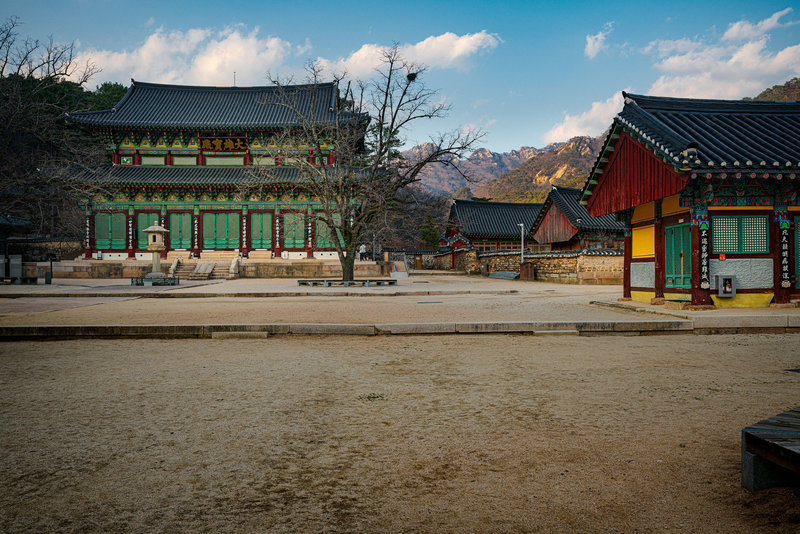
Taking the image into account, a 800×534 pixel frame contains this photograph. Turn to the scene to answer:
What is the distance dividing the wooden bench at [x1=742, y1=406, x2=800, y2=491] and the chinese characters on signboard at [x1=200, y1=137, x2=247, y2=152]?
36423 millimetres

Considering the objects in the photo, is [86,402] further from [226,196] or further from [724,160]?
[226,196]

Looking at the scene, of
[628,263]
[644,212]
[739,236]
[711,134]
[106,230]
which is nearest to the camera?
[739,236]

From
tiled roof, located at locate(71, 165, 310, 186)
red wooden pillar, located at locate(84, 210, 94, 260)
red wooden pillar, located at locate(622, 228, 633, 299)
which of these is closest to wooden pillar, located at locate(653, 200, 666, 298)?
red wooden pillar, located at locate(622, 228, 633, 299)

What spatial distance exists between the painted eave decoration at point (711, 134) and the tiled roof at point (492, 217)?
33.1 metres

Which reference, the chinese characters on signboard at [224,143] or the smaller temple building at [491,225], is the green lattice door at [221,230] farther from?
the smaller temple building at [491,225]

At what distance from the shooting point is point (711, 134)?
12.6 meters

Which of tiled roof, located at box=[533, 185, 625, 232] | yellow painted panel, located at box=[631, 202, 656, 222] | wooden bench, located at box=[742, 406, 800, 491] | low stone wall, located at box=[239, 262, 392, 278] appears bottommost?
wooden bench, located at box=[742, 406, 800, 491]

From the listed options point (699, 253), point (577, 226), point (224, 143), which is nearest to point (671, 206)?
point (699, 253)

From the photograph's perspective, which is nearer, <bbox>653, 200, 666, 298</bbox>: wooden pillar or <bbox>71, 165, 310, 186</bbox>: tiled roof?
<bbox>653, 200, 666, 298</bbox>: wooden pillar

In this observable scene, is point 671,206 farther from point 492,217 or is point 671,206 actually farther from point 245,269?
point 492,217

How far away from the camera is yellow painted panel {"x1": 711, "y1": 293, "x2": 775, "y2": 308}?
11508mm

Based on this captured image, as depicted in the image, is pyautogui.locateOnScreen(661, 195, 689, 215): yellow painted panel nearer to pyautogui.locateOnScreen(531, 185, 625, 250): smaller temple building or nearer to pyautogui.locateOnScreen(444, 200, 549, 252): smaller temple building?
pyautogui.locateOnScreen(531, 185, 625, 250): smaller temple building

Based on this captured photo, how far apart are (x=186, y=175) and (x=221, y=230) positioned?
4.50 m

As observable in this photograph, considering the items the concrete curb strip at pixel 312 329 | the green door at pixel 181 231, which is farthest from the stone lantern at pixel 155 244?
the concrete curb strip at pixel 312 329
